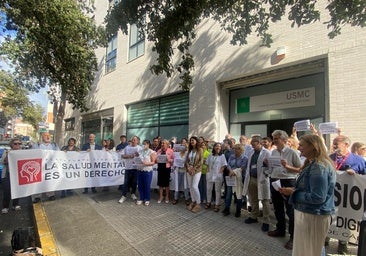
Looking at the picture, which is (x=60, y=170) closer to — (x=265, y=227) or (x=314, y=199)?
(x=265, y=227)

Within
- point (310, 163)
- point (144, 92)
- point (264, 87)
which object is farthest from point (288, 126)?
point (144, 92)

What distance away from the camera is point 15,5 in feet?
17.6

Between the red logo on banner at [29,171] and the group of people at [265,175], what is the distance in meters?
0.86

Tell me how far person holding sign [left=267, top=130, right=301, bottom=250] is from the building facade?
269cm

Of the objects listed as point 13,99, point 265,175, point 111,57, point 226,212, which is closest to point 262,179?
point 265,175

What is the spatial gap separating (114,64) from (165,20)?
12.7 metres

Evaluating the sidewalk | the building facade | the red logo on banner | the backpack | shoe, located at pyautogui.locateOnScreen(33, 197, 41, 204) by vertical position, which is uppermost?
the building facade

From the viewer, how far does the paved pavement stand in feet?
13.1

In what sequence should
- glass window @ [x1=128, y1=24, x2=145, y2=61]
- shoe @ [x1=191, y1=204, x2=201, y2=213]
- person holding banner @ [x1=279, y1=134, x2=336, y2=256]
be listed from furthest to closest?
glass window @ [x1=128, y1=24, x2=145, y2=61] < shoe @ [x1=191, y1=204, x2=201, y2=213] < person holding banner @ [x1=279, y1=134, x2=336, y2=256]

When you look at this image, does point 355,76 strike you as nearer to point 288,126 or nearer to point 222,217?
point 288,126

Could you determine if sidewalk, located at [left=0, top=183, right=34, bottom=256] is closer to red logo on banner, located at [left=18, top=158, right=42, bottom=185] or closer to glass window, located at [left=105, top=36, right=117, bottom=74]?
red logo on banner, located at [left=18, top=158, right=42, bottom=185]

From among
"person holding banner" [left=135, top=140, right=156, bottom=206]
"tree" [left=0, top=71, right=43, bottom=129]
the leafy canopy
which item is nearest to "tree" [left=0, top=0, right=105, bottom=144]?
the leafy canopy

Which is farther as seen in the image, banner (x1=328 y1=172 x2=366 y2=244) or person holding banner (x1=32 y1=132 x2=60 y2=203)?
person holding banner (x1=32 y1=132 x2=60 y2=203)

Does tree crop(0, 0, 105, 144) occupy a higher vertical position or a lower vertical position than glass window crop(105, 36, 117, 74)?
lower
